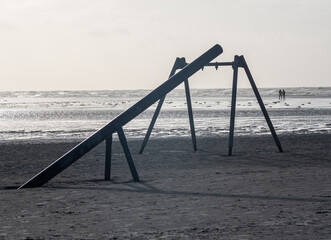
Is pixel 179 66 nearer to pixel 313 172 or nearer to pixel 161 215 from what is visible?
pixel 313 172

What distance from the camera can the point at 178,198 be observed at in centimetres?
931

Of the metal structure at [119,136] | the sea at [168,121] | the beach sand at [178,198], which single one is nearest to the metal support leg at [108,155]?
the metal structure at [119,136]

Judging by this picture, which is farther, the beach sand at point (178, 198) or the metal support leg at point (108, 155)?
the metal support leg at point (108, 155)

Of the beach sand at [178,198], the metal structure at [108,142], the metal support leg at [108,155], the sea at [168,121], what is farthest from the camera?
the sea at [168,121]

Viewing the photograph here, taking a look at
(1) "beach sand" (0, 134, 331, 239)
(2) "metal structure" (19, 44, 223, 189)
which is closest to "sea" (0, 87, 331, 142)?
(1) "beach sand" (0, 134, 331, 239)

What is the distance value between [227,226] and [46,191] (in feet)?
14.0

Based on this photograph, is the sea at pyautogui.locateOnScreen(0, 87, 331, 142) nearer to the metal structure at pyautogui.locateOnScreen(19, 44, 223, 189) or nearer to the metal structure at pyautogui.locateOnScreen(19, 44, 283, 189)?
the metal structure at pyautogui.locateOnScreen(19, 44, 283, 189)

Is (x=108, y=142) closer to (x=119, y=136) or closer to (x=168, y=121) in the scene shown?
(x=119, y=136)

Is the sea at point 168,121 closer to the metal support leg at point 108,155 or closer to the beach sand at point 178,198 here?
the beach sand at point 178,198

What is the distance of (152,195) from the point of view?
967cm

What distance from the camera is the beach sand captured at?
7039 millimetres

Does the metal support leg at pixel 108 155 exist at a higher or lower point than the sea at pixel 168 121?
higher

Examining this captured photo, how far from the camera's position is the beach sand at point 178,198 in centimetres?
704

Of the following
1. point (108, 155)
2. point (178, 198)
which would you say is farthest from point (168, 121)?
point (178, 198)
